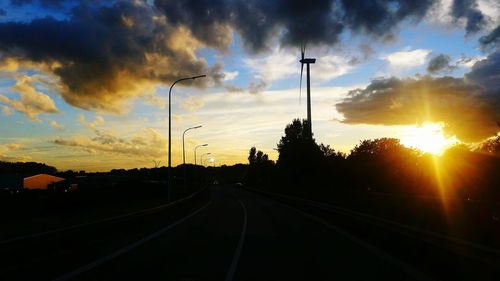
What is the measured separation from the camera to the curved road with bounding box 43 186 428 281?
10.9m

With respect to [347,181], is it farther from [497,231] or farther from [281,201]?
[497,231]

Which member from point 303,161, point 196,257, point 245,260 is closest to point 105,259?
point 196,257

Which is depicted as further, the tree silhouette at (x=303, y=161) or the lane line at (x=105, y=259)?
the tree silhouette at (x=303, y=161)

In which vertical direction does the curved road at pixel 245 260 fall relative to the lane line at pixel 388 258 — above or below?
above

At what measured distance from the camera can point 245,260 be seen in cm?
1329

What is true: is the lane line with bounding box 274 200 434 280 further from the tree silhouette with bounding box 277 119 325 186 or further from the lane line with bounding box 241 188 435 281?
the tree silhouette with bounding box 277 119 325 186

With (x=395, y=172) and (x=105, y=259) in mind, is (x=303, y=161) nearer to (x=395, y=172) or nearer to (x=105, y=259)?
(x=395, y=172)

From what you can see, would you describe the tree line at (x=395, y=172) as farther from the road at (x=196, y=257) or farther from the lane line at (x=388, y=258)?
the road at (x=196, y=257)

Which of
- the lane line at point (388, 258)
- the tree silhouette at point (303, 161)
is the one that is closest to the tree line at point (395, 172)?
the tree silhouette at point (303, 161)

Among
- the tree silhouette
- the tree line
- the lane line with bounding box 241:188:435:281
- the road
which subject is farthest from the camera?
the tree silhouette

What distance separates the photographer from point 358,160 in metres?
91.4

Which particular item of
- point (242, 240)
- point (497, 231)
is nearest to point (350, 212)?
point (242, 240)

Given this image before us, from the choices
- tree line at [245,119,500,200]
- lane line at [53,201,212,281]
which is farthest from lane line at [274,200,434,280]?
tree line at [245,119,500,200]

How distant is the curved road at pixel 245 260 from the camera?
10.9 m
